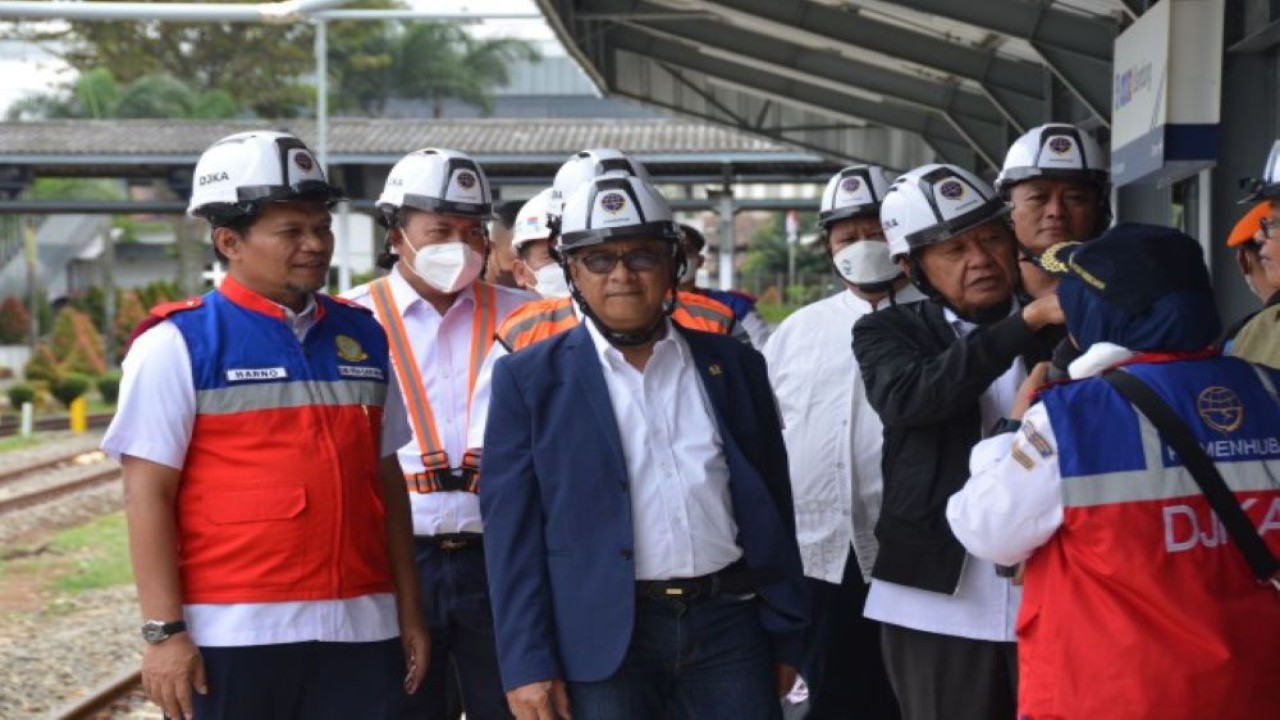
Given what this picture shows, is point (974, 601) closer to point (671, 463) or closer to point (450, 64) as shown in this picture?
point (671, 463)

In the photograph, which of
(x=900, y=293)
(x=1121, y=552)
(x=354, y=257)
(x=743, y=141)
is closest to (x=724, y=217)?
(x=743, y=141)

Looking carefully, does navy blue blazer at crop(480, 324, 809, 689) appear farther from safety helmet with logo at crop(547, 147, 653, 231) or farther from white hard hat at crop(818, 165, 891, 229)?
white hard hat at crop(818, 165, 891, 229)

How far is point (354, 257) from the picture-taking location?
6931 cm

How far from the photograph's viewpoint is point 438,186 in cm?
584

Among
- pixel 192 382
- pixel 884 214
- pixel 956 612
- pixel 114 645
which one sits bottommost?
pixel 114 645

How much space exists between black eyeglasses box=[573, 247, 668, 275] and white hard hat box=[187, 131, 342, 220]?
745 mm

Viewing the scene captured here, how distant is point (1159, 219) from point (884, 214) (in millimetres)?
5524

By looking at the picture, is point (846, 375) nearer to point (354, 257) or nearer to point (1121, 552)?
point (1121, 552)

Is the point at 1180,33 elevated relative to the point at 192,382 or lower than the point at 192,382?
elevated

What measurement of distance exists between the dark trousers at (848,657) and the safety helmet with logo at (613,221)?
1.75 metres

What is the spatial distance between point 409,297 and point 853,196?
149 centimetres

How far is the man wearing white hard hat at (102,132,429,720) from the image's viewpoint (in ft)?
14.3

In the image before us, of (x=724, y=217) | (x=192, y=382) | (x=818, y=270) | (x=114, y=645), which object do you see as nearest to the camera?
(x=192, y=382)

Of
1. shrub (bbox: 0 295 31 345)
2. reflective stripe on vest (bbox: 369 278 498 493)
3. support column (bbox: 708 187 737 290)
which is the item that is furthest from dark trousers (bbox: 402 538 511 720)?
shrub (bbox: 0 295 31 345)
